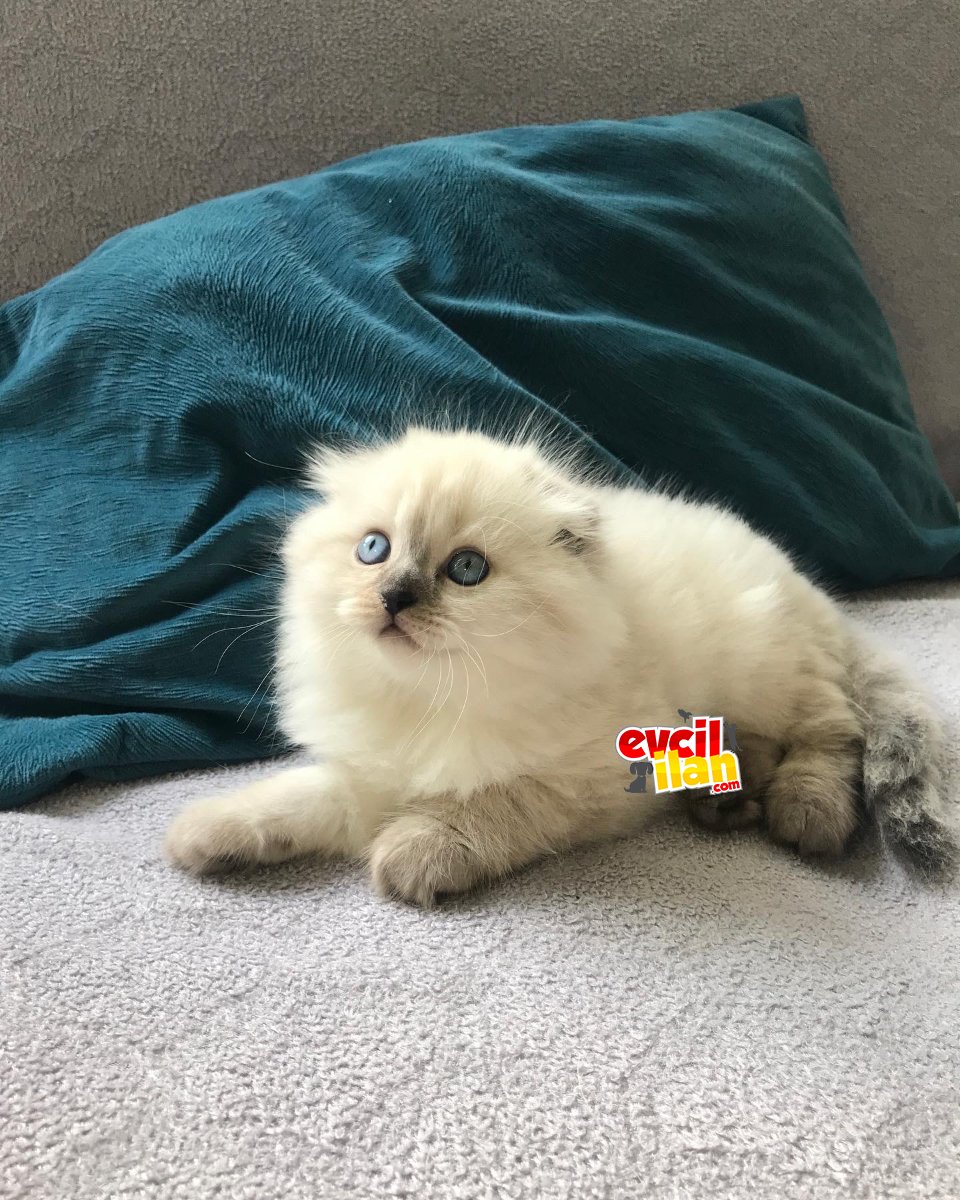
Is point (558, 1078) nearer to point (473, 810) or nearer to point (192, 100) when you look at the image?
point (473, 810)

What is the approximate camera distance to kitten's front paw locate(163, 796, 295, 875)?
0.86 m

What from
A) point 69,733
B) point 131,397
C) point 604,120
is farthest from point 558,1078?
point 604,120

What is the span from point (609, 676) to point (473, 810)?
0.20 metres

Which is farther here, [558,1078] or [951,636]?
[951,636]

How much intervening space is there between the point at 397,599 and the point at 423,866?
Answer: 256 mm

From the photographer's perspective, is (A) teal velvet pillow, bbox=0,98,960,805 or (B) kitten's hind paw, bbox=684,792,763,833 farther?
(A) teal velvet pillow, bbox=0,98,960,805

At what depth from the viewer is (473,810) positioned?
88cm

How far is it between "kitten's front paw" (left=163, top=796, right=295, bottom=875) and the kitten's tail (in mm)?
636

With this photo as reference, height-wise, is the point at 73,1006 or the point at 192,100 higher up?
the point at 192,100

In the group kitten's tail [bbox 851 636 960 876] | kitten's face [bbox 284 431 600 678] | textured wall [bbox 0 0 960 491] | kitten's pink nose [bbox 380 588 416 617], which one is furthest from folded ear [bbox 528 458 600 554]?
textured wall [bbox 0 0 960 491]

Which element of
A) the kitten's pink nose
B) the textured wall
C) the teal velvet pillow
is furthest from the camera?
the textured wall

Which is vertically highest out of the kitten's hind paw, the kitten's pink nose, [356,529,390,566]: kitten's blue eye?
the kitten's pink nose
